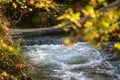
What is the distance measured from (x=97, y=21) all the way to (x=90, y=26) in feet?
0.17

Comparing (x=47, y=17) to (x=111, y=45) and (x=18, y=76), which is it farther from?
(x=18, y=76)

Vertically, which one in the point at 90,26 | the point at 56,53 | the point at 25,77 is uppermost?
the point at 90,26

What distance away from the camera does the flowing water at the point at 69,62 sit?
6.67 metres

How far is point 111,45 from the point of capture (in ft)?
30.2

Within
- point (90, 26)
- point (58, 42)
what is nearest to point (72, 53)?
point (58, 42)

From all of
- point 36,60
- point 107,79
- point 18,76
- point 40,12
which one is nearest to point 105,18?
point 18,76

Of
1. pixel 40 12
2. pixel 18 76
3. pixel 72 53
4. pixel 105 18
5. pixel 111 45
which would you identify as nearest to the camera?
pixel 105 18

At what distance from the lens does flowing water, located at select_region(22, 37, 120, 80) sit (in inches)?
263

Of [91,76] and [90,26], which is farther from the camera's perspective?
[91,76]

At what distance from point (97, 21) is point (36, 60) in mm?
5987

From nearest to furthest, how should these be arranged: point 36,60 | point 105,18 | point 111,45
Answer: point 105,18, point 36,60, point 111,45

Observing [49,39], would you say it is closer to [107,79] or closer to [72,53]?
[72,53]

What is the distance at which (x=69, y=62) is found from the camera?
775cm

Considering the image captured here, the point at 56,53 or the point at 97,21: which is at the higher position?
the point at 97,21
